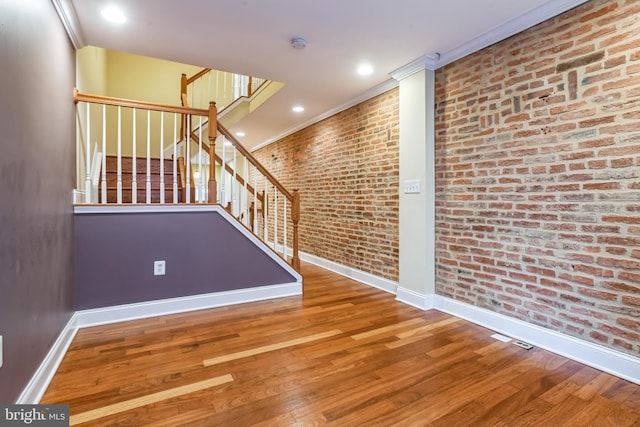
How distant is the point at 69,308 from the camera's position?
237cm

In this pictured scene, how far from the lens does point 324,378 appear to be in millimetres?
1808

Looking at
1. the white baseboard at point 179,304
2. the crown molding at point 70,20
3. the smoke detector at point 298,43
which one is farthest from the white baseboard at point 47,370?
the smoke detector at point 298,43

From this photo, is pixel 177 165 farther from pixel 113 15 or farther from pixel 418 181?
pixel 418 181

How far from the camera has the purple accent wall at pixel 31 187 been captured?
4.28 feet

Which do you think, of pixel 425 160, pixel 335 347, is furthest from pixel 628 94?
pixel 335 347

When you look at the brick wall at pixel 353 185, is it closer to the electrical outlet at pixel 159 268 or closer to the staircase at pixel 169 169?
the staircase at pixel 169 169

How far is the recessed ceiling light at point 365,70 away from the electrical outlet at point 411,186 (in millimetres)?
1165

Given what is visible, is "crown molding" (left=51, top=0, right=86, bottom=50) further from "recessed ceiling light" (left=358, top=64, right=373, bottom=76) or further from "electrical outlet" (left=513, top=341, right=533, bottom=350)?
"electrical outlet" (left=513, top=341, right=533, bottom=350)

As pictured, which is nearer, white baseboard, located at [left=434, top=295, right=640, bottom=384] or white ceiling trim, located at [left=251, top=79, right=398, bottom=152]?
white baseboard, located at [left=434, top=295, right=640, bottom=384]

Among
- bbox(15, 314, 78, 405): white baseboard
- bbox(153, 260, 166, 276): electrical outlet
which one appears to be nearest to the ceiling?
bbox(153, 260, 166, 276): electrical outlet

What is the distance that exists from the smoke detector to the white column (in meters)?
1.07

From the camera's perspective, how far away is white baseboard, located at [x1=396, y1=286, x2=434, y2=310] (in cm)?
298

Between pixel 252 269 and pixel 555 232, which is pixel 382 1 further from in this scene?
pixel 252 269

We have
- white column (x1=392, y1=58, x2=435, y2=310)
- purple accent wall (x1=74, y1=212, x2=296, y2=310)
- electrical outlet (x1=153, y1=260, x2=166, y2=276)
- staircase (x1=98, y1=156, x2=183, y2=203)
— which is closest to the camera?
purple accent wall (x1=74, y1=212, x2=296, y2=310)
